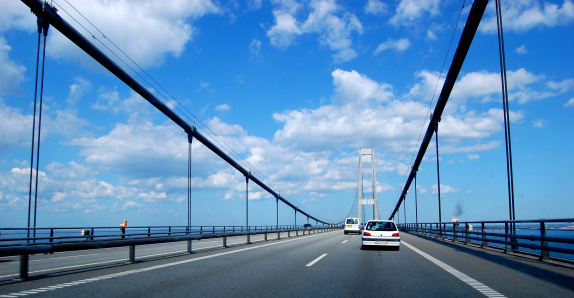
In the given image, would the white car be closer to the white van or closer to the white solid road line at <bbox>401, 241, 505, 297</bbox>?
the white solid road line at <bbox>401, 241, 505, 297</bbox>

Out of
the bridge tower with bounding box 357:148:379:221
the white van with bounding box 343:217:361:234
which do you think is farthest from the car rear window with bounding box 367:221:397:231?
the bridge tower with bounding box 357:148:379:221

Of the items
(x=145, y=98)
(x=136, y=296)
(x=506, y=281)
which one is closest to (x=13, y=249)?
(x=136, y=296)

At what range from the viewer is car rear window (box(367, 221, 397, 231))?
60.7 feet

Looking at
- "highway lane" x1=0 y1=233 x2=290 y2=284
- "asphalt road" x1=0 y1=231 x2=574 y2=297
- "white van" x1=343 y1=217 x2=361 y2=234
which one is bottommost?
"white van" x1=343 y1=217 x2=361 y2=234

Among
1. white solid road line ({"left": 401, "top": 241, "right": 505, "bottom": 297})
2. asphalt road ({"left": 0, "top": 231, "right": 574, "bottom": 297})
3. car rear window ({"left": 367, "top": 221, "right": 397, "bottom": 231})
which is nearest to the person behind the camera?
white solid road line ({"left": 401, "top": 241, "right": 505, "bottom": 297})

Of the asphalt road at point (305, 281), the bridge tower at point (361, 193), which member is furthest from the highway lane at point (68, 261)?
the bridge tower at point (361, 193)

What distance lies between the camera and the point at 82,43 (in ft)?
86.5

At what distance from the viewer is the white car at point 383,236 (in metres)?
18.0

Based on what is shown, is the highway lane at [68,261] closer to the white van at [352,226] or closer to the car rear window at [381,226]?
the car rear window at [381,226]

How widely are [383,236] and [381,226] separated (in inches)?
26.9

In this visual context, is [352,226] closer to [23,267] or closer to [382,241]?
[382,241]

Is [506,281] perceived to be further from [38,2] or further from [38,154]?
[38,2]

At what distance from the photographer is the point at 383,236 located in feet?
59.6

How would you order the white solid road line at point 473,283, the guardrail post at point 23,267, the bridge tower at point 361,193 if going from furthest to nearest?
the bridge tower at point 361,193 < the guardrail post at point 23,267 < the white solid road line at point 473,283
